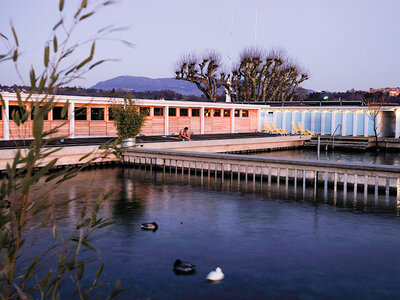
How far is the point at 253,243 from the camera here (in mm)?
10742

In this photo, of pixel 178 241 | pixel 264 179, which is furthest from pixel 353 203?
pixel 178 241

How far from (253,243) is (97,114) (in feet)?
73.4

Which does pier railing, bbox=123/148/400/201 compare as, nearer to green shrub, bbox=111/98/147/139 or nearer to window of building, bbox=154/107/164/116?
green shrub, bbox=111/98/147/139

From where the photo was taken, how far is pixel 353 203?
50.9ft

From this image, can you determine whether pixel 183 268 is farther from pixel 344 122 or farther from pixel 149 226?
pixel 344 122

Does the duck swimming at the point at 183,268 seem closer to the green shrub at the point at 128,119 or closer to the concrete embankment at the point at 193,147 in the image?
the concrete embankment at the point at 193,147

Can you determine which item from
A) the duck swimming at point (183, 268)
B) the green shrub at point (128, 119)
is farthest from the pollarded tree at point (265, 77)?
the duck swimming at point (183, 268)

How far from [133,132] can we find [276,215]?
1337 cm

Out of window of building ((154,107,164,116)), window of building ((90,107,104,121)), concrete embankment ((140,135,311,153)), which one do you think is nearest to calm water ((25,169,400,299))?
concrete embankment ((140,135,311,153))

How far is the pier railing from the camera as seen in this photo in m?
16.9

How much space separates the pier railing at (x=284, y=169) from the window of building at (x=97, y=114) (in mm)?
7260

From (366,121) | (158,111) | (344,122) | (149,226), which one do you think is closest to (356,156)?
(366,121)

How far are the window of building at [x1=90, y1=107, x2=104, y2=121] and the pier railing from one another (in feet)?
23.8

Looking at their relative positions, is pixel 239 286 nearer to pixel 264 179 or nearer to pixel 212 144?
pixel 264 179
